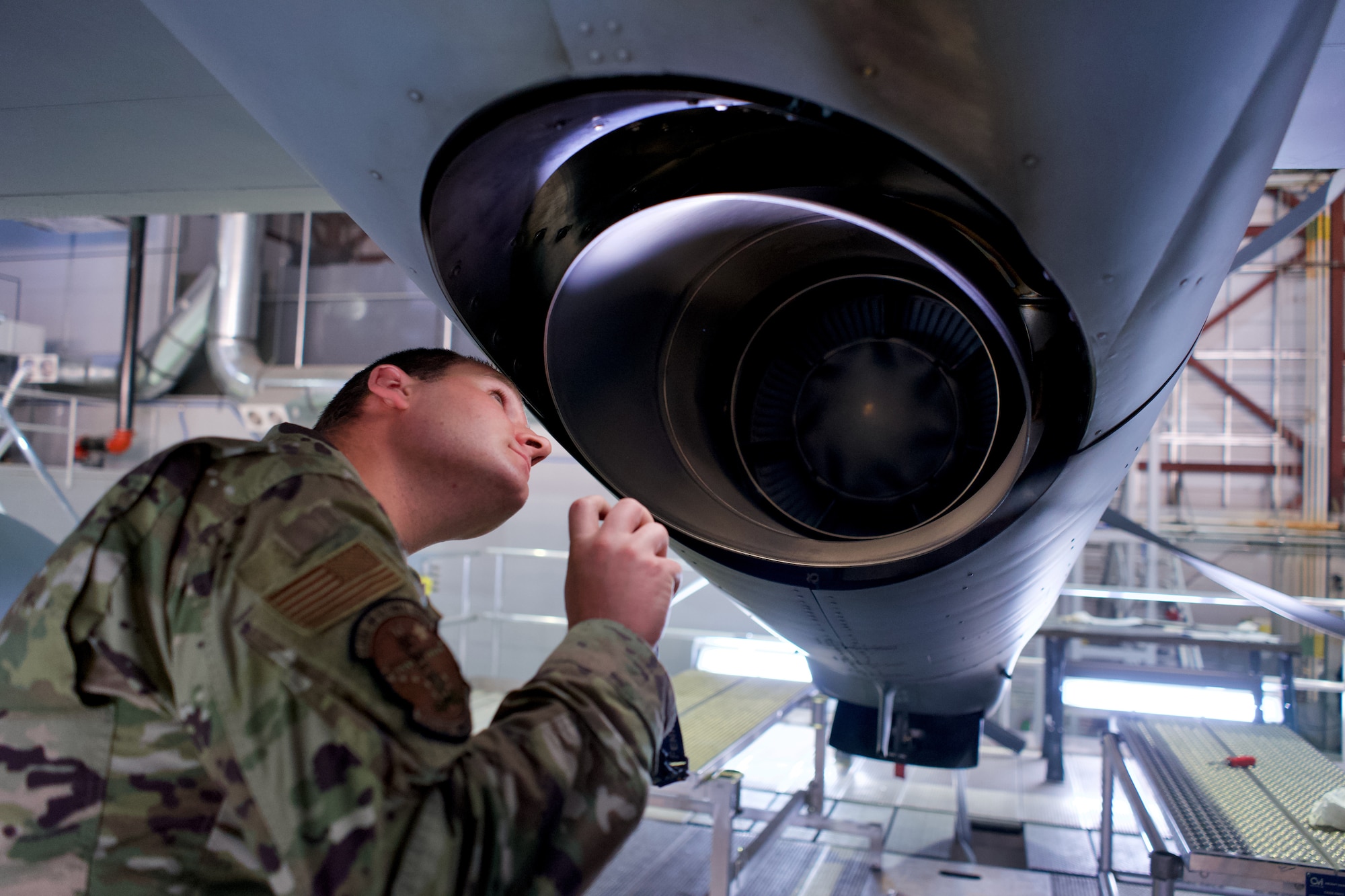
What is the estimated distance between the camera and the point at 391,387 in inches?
34.9

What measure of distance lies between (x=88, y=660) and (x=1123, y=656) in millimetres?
9331

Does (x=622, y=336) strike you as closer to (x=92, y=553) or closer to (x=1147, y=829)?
(x=92, y=553)

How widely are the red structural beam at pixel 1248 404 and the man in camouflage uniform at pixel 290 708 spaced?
10200 millimetres

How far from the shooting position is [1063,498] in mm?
994

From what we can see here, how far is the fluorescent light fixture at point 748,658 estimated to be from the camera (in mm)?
5074

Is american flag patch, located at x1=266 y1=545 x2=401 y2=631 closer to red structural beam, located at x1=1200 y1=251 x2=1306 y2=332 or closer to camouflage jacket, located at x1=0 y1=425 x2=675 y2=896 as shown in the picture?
camouflage jacket, located at x1=0 y1=425 x2=675 y2=896

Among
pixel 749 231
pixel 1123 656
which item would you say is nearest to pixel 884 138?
pixel 749 231

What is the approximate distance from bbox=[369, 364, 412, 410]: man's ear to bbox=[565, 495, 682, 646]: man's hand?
10.4 inches

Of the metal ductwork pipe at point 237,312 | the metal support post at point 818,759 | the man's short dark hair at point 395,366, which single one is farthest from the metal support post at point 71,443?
the man's short dark hair at point 395,366

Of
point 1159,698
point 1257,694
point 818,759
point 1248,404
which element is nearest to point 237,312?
point 818,759

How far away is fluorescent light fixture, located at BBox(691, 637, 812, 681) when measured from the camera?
5074mm

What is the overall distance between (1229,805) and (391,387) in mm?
2322

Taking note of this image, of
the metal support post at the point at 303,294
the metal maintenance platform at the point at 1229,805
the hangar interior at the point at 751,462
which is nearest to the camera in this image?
the hangar interior at the point at 751,462

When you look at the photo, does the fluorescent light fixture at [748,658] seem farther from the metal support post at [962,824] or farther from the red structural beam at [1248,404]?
the red structural beam at [1248,404]
